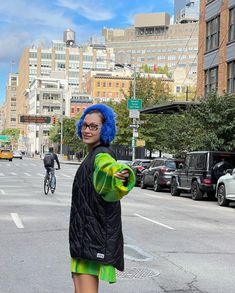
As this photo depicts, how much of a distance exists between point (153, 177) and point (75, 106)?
4924 inches

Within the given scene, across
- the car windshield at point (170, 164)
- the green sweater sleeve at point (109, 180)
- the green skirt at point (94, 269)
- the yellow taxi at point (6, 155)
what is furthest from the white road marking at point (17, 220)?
the yellow taxi at point (6, 155)

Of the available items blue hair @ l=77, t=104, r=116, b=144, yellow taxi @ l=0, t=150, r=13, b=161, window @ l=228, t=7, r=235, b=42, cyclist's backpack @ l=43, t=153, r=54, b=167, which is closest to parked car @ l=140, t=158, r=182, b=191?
cyclist's backpack @ l=43, t=153, r=54, b=167

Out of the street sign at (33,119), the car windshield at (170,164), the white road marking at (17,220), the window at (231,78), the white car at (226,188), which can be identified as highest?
the street sign at (33,119)

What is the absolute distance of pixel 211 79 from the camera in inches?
1385

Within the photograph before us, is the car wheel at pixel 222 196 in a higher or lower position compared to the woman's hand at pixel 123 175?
lower

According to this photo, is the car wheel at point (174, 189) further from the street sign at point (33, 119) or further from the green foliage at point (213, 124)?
the street sign at point (33, 119)

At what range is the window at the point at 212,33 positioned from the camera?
34406 mm

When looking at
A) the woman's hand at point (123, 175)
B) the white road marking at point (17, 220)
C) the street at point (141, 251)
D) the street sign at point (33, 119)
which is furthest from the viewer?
the street sign at point (33, 119)

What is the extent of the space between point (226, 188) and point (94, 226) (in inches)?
578

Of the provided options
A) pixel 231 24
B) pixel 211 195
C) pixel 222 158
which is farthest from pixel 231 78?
pixel 222 158

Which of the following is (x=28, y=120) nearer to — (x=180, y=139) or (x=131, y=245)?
(x=180, y=139)

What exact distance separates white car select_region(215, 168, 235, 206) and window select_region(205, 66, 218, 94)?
16.6 metres

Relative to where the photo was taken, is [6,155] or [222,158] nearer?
[222,158]

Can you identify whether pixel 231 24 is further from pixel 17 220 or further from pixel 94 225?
pixel 94 225
